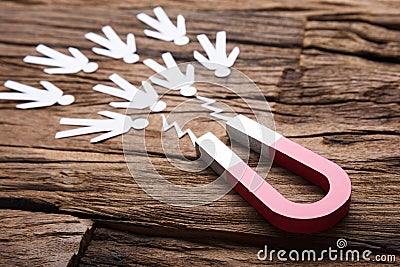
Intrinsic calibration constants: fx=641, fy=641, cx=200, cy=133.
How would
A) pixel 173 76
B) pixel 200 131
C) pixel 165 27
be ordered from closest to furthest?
pixel 200 131
pixel 173 76
pixel 165 27

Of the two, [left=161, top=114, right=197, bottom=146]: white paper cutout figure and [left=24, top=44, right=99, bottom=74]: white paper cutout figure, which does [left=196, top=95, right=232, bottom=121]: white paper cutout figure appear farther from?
[left=24, top=44, right=99, bottom=74]: white paper cutout figure

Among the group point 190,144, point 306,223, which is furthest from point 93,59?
point 306,223

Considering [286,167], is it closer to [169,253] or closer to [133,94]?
[169,253]

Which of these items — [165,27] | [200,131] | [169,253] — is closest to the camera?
[169,253]

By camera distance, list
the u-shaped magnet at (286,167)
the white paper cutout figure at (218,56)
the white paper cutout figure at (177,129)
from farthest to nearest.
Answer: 1. the white paper cutout figure at (218,56)
2. the white paper cutout figure at (177,129)
3. the u-shaped magnet at (286,167)

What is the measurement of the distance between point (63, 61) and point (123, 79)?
15cm

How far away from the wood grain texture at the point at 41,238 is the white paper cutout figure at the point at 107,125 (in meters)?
0.19

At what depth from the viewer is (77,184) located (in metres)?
1.09

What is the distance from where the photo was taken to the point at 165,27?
4.67ft

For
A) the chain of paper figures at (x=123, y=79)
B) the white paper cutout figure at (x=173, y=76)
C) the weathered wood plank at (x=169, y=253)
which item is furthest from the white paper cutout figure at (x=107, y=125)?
the weathered wood plank at (x=169, y=253)

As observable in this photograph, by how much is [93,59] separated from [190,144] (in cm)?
34

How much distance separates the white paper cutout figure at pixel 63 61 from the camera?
1322mm

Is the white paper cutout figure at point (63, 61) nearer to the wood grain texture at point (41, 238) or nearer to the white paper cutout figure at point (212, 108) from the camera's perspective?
the white paper cutout figure at point (212, 108)

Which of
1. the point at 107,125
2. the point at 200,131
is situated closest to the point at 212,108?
the point at 200,131
